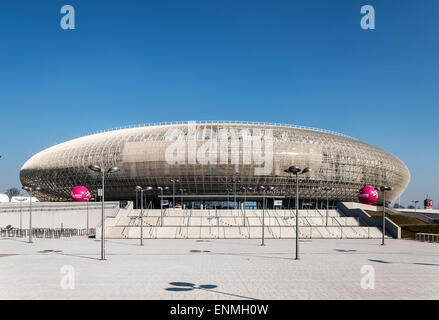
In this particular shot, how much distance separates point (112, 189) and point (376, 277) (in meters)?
66.8

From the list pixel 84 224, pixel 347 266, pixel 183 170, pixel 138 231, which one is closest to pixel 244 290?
pixel 347 266

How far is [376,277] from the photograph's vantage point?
1758 centimetres

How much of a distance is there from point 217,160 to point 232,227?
89.6 ft

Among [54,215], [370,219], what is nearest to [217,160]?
[54,215]

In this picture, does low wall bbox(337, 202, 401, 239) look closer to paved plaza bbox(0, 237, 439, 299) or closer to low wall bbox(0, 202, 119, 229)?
paved plaza bbox(0, 237, 439, 299)

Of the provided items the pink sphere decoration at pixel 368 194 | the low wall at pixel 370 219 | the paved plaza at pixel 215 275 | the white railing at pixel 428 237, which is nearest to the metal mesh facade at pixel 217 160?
the pink sphere decoration at pixel 368 194

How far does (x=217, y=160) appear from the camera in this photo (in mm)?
71375

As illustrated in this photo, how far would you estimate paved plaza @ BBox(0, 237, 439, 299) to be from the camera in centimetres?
1389

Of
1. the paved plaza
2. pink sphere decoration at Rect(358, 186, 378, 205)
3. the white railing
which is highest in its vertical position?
the paved plaza

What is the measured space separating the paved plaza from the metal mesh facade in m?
45.2

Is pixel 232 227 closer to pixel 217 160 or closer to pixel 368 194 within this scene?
pixel 217 160

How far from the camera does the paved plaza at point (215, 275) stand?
1389 cm

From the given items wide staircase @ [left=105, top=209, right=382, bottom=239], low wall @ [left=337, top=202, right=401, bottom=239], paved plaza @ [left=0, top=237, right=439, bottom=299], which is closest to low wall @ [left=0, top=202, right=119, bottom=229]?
wide staircase @ [left=105, top=209, right=382, bottom=239]

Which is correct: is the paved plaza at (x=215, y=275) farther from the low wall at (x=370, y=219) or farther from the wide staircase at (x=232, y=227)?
the low wall at (x=370, y=219)
